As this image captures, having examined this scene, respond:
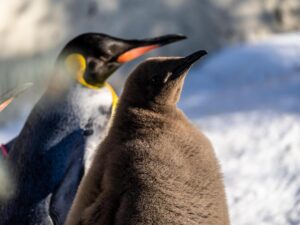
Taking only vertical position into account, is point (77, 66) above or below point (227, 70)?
above

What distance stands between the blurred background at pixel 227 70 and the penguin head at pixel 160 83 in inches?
28.5

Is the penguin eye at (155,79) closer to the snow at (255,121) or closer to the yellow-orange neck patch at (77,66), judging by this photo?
the yellow-orange neck patch at (77,66)

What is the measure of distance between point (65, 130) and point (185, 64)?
561 mm

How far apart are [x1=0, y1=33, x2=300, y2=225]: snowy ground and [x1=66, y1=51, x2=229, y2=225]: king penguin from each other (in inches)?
27.4

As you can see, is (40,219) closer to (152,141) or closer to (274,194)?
(152,141)

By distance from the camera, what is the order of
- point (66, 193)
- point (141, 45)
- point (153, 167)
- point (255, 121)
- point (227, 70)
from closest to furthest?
point (153, 167)
point (66, 193)
point (141, 45)
point (255, 121)
point (227, 70)

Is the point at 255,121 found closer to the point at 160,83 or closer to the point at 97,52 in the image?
the point at 97,52

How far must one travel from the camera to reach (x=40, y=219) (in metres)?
1.69

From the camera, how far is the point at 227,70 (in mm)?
3809

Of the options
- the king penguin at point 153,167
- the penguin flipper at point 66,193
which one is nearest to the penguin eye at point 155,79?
the king penguin at point 153,167

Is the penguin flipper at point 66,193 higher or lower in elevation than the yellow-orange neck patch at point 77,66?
lower

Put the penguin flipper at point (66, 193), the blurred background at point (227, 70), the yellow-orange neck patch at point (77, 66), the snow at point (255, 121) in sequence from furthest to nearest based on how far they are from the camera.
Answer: the blurred background at point (227, 70), the snow at point (255, 121), the yellow-orange neck patch at point (77, 66), the penguin flipper at point (66, 193)

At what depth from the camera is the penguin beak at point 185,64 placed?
1.26 metres

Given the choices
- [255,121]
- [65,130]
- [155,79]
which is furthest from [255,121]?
[155,79]
